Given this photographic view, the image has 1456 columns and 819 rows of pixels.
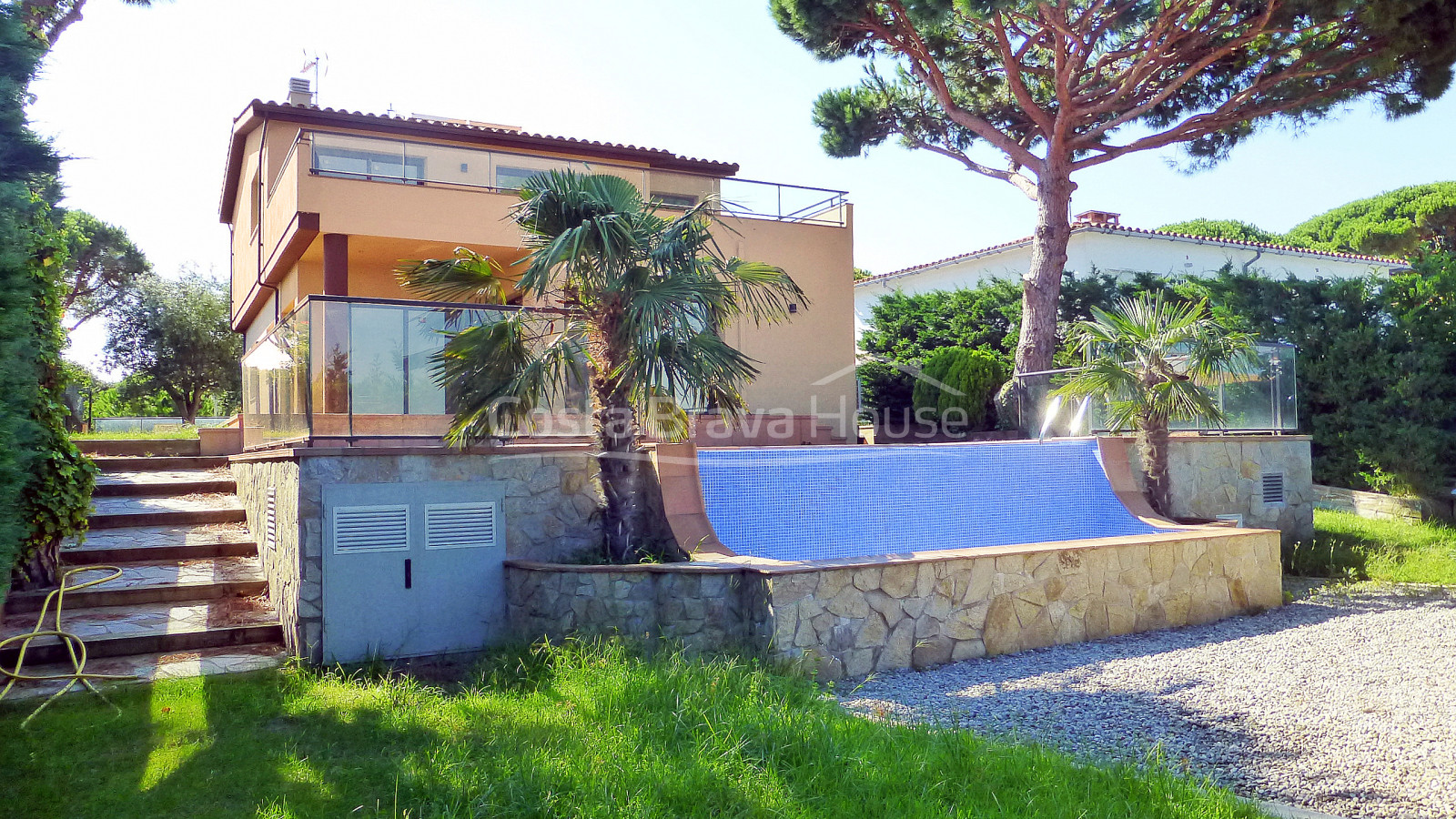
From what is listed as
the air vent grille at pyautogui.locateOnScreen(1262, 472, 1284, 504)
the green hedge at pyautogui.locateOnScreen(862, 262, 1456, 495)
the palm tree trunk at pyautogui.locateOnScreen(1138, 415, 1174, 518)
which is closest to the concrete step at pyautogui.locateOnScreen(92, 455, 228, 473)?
the palm tree trunk at pyautogui.locateOnScreen(1138, 415, 1174, 518)

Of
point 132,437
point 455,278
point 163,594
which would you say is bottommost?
point 163,594

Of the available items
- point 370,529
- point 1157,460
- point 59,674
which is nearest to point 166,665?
point 59,674

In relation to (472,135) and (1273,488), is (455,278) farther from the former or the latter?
(1273,488)

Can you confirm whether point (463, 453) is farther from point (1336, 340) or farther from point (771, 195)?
point (1336, 340)

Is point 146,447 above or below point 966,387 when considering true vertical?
below

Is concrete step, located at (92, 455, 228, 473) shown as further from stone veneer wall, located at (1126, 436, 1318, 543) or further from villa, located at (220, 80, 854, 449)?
stone veneer wall, located at (1126, 436, 1318, 543)

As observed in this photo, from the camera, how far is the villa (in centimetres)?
677

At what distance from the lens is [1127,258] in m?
24.5

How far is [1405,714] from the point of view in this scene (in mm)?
5145

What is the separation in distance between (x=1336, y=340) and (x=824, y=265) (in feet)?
26.6

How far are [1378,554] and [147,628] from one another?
12.4 meters

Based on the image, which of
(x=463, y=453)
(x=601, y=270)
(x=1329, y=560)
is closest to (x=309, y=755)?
(x=463, y=453)

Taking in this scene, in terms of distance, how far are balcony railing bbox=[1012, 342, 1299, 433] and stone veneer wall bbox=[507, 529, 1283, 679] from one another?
371cm

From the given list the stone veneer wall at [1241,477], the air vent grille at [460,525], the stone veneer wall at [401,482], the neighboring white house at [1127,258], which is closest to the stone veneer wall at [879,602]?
the air vent grille at [460,525]
